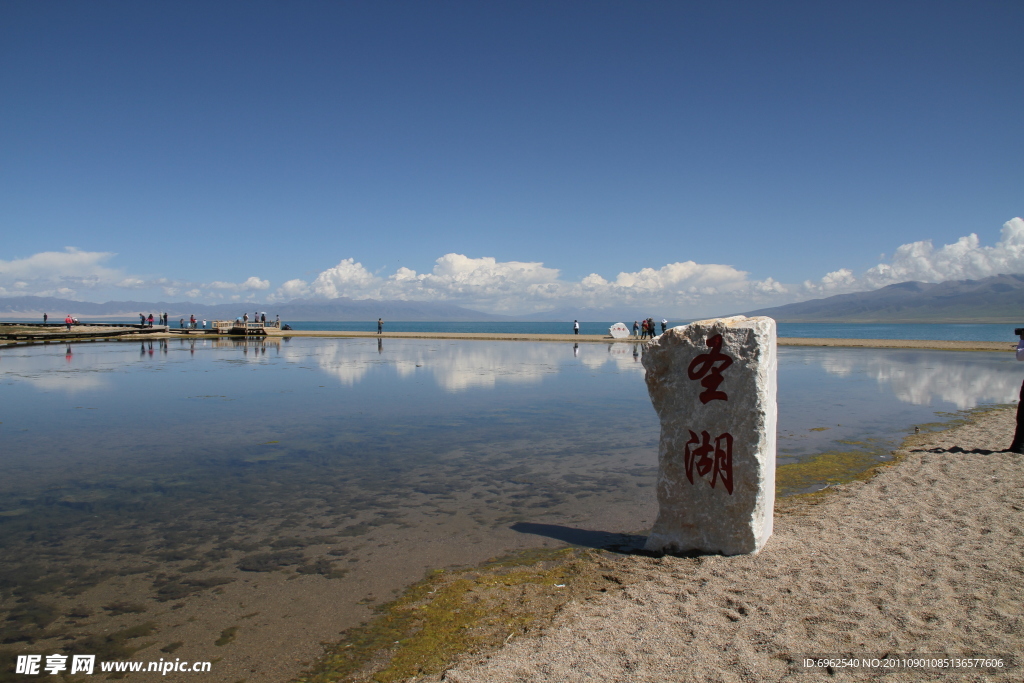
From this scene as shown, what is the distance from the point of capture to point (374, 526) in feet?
22.6

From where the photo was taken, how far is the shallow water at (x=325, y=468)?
5895 millimetres

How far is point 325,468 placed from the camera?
9.34 metres

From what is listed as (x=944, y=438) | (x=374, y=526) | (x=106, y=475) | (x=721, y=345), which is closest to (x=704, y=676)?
(x=721, y=345)

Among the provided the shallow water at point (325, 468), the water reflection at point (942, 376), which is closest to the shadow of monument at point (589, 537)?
the shallow water at point (325, 468)

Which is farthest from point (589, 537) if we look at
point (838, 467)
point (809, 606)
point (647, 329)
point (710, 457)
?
point (647, 329)

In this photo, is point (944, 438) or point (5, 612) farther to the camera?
point (944, 438)

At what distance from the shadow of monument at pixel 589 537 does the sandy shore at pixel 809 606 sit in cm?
31

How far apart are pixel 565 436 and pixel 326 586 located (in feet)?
23.2

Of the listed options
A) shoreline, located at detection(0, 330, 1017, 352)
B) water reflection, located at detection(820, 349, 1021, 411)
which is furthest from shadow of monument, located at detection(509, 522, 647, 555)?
shoreline, located at detection(0, 330, 1017, 352)

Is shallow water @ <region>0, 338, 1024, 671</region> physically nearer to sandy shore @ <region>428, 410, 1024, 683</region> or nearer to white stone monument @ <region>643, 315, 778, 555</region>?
white stone monument @ <region>643, 315, 778, 555</region>

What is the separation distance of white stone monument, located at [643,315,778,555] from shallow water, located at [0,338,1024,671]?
1057 millimetres

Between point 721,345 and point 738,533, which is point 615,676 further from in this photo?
point 721,345

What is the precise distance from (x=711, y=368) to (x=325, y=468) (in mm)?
6343

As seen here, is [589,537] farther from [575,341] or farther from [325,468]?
[575,341]
